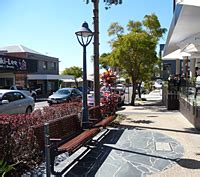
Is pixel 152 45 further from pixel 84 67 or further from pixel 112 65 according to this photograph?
pixel 84 67

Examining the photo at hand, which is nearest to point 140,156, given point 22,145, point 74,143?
point 74,143

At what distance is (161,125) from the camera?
41.4 ft

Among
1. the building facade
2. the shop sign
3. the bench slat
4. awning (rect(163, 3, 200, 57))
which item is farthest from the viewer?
the building facade

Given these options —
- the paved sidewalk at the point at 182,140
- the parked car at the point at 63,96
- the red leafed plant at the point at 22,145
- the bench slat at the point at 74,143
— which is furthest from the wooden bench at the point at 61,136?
the parked car at the point at 63,96

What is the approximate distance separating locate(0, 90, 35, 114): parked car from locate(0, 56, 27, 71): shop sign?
16801 millimetres

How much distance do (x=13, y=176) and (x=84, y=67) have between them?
468cm

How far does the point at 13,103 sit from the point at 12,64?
64.5 feet

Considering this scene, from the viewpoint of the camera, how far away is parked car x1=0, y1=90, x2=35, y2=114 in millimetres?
13896

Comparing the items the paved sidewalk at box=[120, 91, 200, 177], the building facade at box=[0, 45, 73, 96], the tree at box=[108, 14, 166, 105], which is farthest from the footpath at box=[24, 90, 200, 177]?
the building facade at box=[0, 45, 73, 96]

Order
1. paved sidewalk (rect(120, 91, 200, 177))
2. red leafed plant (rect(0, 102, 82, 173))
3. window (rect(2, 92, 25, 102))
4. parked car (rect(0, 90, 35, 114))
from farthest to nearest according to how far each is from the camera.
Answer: window (rect(2, 92, 25, 102))
parked car (rect(0, 90, 35, 114))
paved sidewalk (rect(120, 91, 200, 177))
red leafed plant (rect(0, 102, 82, 173))

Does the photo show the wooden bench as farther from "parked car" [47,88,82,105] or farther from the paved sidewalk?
"parked car" [47,88,82,105]

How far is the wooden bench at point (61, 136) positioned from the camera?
5804 mm

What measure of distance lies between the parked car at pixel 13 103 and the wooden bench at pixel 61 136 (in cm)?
547

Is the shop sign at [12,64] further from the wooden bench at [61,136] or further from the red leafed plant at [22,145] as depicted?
the red leafed plant at [22,145]
